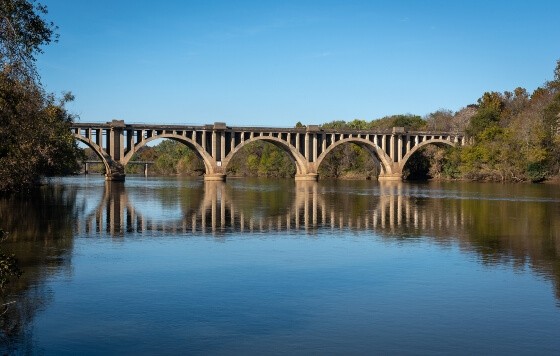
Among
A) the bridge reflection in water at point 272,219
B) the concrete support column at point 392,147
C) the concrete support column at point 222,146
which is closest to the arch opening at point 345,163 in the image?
the concrete support column at point 392,147

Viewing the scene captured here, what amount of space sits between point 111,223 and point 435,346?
22.3 m

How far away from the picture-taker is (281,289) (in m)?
15.2

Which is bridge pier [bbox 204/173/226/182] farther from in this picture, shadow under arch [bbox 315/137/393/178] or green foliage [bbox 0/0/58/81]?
green foliage [bbox 0/0/58/81]

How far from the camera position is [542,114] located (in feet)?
279

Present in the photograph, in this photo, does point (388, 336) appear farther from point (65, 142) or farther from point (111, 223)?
point (65, 142)

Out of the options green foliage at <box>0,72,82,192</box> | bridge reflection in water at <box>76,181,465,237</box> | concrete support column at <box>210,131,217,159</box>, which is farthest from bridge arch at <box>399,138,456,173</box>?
bridge reflection in water at <box>76,181,465,237</box>

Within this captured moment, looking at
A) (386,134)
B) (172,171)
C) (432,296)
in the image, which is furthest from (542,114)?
(172,171)

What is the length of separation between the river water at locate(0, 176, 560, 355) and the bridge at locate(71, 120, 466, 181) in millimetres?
64938

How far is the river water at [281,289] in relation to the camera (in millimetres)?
11086

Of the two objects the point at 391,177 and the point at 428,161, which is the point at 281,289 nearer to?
the point at 391,177

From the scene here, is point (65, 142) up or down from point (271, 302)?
up

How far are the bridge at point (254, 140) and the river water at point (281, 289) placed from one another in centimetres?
6494

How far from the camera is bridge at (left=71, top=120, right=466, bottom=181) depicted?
92625mm

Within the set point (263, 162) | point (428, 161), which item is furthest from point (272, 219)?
point (263, 162)
